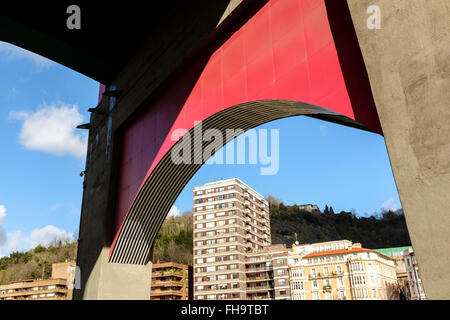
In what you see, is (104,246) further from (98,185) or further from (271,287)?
(271,287)

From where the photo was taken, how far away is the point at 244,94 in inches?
364

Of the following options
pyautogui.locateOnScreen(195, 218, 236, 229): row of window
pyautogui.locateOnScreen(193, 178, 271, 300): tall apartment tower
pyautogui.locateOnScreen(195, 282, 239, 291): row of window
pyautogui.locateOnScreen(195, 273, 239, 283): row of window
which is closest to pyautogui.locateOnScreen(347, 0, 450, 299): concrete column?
pyautogui.locateOnScreen(193, 178, 271, 300): tall apartment tower

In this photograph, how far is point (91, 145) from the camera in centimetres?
1773

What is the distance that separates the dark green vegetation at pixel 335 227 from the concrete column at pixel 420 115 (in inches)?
5757

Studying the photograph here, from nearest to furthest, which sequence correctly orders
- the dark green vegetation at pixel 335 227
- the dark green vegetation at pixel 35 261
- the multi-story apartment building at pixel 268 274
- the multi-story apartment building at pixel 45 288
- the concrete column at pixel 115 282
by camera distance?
the concrete column at pixel 115 282
the multi-story apartment building at pixel 268 274
the multi-story apartment building at pixel 45 288
the dark green vegetation at pixel 35 261
the dark green vegetation at pixel 335 227

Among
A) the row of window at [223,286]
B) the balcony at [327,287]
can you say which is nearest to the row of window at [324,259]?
the balcony at [327,287]

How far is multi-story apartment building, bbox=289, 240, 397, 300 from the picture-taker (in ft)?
248

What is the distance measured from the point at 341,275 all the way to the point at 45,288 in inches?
2668

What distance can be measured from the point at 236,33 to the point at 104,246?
9231 mm

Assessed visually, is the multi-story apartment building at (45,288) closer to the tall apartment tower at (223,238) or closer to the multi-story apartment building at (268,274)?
the tall apartment tower at (223,238)

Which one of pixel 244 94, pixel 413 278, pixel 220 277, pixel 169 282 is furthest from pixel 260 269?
pixel 244 94

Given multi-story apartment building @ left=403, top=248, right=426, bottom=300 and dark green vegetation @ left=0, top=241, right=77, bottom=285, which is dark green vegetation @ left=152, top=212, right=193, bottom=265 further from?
multi-story apartment building @ left=403, top=248, right=426, bottom=300

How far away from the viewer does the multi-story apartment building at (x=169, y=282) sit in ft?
279

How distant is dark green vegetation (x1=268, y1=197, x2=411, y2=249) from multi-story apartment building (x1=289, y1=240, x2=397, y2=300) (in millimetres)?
65008
